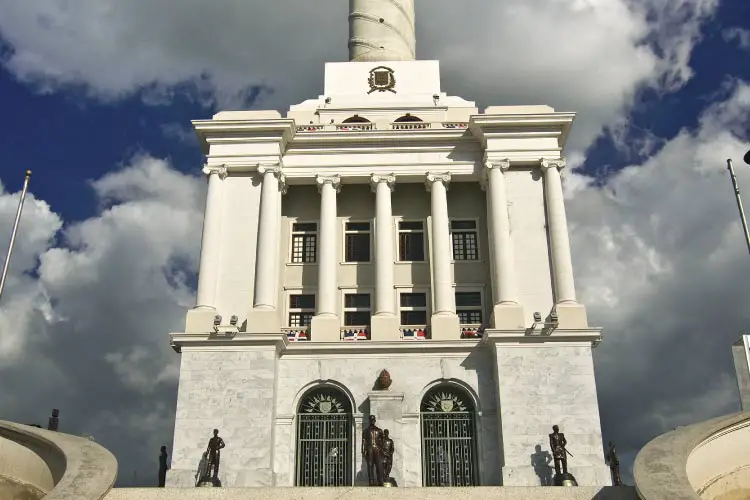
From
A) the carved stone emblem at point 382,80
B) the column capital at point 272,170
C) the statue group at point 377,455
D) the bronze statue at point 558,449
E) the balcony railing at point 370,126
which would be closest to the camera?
the statue group at point 377,455

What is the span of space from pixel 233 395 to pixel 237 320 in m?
3.21

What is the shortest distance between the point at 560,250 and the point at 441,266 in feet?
15.7

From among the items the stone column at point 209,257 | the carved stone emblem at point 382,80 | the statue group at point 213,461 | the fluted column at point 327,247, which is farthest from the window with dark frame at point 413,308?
the carved stone emblem at point 382,80

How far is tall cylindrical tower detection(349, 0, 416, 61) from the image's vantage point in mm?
44969

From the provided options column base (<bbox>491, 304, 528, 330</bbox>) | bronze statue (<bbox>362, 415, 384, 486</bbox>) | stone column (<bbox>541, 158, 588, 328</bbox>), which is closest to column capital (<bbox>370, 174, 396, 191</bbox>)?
stone column (<bbox>541, 158, 588, 328</bbox>)

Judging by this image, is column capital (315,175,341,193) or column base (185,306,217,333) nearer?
column base (185,306,217,333)

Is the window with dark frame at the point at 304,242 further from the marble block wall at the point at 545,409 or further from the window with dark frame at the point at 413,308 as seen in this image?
the marble block wall at the point at 545,409

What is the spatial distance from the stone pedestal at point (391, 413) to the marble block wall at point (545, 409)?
3699 mm

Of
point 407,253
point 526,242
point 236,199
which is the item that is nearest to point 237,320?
point 236,199

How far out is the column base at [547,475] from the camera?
28484 mm

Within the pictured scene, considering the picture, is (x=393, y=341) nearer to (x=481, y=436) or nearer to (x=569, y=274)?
(x=481, y=436)

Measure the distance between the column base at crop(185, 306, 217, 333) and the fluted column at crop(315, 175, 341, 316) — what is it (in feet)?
14.0

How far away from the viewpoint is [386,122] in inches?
1517

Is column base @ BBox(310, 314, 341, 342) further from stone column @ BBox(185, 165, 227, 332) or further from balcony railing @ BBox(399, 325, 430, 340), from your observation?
stone column @ BBox(185, 165, 227, 332)
